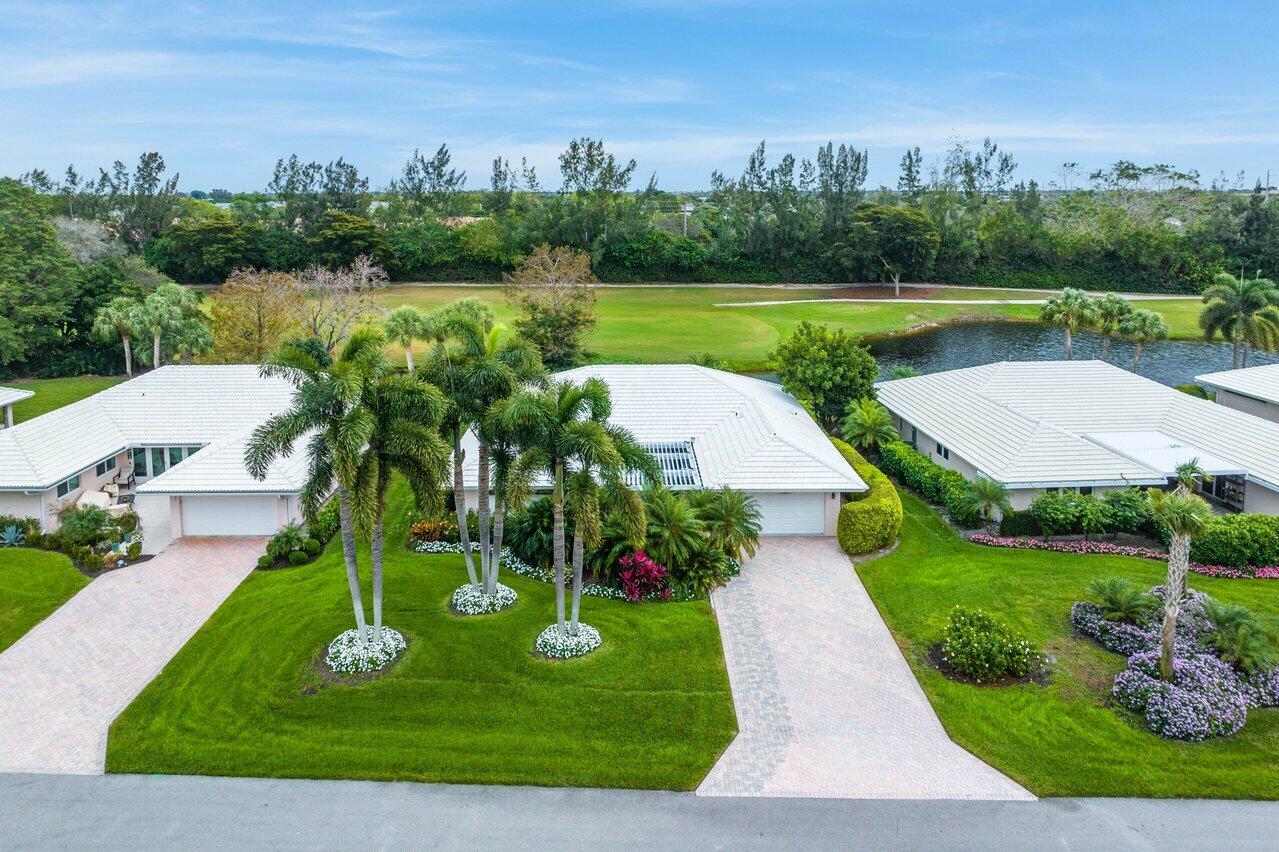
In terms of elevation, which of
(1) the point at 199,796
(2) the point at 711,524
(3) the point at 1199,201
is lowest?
(1) the point at 199,796

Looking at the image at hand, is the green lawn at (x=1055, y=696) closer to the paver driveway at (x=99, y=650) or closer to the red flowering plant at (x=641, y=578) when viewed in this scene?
the red flowering plant at (x=641, y=578)

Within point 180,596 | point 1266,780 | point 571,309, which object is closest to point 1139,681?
point 1266,780

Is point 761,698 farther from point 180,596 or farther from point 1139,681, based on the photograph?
point 180,596

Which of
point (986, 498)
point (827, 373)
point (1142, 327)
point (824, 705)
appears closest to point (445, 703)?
point (824, 705)

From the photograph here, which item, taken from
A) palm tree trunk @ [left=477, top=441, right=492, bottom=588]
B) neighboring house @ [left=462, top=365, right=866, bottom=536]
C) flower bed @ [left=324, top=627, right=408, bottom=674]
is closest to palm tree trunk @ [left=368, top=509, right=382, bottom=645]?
flower bed @ [left=324, top=627, right=408, bottom=674]

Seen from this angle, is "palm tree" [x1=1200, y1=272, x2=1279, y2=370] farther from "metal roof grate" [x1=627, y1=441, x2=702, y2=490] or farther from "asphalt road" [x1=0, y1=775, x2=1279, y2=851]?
"asphalt road" [x1=0, y1=775, x2=1279, y2=851]

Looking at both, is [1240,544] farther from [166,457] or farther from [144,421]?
[144,421]

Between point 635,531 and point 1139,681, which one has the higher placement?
point 635,531
